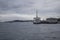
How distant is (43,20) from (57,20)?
16323 mm

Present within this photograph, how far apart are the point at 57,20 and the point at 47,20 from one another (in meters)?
14.3

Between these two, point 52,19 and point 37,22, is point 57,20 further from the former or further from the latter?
point 37,22

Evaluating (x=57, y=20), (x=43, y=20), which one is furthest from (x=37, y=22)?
(x=57, y=20)

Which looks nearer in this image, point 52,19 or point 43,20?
point 52,19

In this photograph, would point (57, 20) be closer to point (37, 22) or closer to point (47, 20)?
point (47, 20)

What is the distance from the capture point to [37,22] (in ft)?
503

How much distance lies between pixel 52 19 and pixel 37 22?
17.1 meters

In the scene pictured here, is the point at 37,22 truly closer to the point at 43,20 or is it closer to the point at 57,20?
the point at 43,20

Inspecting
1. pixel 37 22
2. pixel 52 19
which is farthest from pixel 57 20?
pixel 37 22

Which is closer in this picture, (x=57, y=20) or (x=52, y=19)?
(x=52, y=19)

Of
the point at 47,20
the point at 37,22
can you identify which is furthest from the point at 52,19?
the point at 37,22

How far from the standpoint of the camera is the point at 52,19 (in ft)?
487

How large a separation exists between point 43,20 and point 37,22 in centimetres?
956
